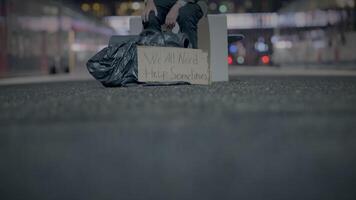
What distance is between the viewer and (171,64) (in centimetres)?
411

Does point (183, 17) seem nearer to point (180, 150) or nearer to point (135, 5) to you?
point (180, 150)

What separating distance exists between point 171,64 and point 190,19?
0.55 m

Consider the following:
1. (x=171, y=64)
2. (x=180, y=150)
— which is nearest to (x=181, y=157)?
(x=180, y=150)

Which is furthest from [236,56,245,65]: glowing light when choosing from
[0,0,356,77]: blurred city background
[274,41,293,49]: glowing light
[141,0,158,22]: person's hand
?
[141,0,158,22]: person's hand

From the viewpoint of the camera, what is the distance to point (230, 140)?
1535mm

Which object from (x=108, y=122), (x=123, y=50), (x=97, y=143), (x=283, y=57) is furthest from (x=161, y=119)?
(x=283, y=57)

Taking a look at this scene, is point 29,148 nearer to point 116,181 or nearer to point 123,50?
point 116,181

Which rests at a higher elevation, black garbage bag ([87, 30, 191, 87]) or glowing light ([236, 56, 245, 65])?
glowing light ([236, 56, 245, 65])

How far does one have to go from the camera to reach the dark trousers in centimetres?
445

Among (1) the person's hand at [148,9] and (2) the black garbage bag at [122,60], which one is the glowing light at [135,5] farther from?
(2) the black garbage bag at [122,60]

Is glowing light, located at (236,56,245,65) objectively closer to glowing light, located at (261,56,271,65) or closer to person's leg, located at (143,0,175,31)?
glowing light, located at (261,56,271,65)

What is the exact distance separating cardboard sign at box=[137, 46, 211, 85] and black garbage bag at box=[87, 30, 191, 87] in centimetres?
11

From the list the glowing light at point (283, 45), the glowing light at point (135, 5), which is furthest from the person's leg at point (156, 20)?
the glowing light at point (135, 5)

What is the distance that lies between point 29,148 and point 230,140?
57 centimetres
